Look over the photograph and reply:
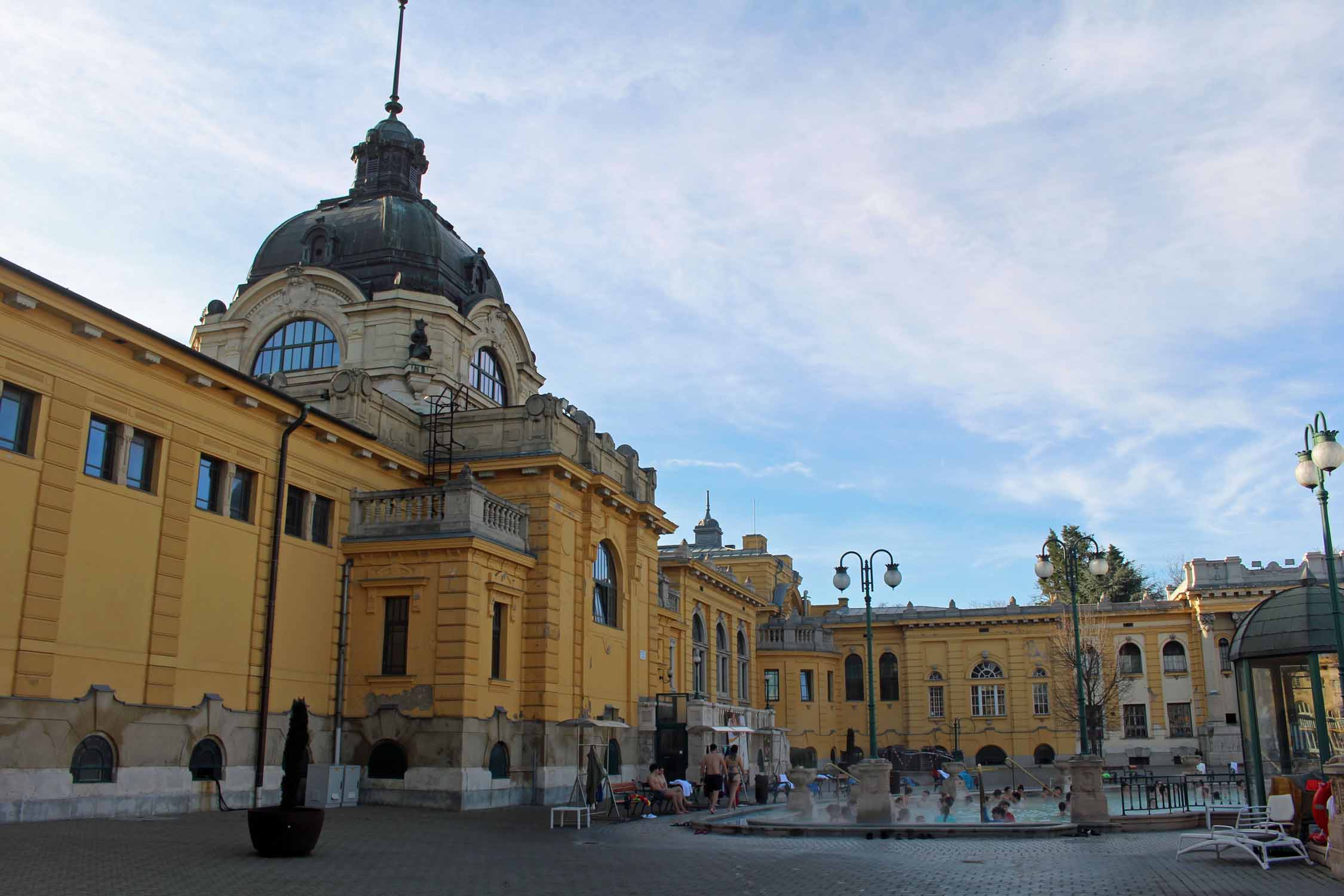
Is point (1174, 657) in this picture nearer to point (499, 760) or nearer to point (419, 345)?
point (419, 345)

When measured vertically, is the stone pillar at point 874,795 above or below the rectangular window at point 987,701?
below

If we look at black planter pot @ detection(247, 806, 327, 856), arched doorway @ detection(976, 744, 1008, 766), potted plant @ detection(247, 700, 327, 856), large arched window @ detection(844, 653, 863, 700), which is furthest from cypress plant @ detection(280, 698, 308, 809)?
arched doorway @ detection(976, 744, 1008, 766)

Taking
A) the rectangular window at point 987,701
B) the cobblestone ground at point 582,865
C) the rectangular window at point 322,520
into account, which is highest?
the rectangular window at point 322,520

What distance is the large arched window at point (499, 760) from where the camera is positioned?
2691cm

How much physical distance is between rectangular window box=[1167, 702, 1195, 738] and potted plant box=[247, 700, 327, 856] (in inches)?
2233

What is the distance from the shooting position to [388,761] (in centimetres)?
2614

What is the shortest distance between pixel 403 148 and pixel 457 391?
12960mm

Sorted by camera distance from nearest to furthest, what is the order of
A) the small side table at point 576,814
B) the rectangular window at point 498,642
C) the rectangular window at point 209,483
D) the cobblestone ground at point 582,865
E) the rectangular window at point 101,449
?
the cobblestone ground at point 582,865 → the rectangular window at point 101,449 → the small side table at point 576,814 → the rectangular window at point 209,483 → the rectangular window at point 498,642

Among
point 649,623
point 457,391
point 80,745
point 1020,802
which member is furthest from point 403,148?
point 1020,802

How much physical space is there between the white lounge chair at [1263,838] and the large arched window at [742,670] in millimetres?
41068

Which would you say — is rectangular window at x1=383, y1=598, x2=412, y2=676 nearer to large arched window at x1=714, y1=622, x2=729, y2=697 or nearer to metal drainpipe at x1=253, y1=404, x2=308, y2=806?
→ metal drainpipe at x1=253, y1=404, x2=308, y2=806

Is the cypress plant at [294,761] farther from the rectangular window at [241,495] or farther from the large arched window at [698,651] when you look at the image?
the large arched window at [698,651]

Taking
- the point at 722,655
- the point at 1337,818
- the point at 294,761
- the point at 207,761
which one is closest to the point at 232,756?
the point at 207,761

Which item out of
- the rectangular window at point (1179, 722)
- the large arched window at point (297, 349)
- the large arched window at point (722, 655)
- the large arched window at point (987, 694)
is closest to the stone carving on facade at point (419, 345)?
the large arched window at point (297, 349)
